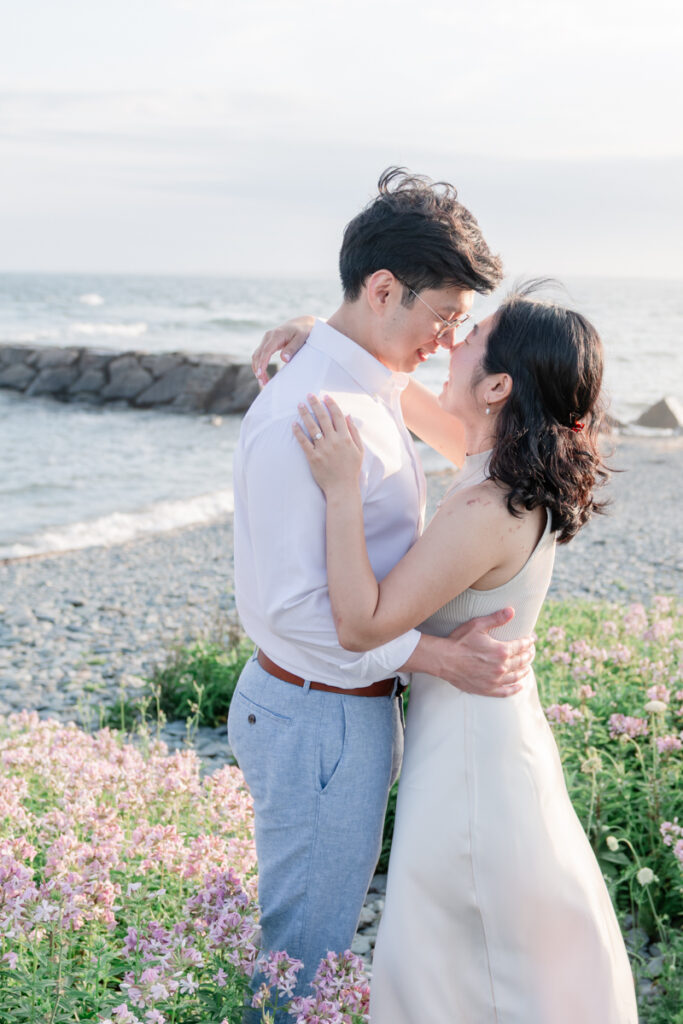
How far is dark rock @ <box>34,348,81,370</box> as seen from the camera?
29.8 metres

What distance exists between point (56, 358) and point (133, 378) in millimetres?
3352

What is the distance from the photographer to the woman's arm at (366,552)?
7.05 ft

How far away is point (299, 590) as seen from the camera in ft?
7.25

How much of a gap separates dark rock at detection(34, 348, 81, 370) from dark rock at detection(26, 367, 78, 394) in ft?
0.76

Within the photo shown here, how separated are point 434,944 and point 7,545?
443 inches

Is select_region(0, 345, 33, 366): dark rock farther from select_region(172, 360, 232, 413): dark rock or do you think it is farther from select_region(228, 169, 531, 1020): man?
select_region(228, 169, 531, 1020): man

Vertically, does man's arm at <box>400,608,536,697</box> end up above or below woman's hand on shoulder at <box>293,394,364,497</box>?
below

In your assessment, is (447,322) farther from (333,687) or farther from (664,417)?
(664,417)

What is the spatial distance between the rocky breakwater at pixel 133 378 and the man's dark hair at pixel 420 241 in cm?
2404

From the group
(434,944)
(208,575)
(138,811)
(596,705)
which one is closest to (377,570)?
(434,944)

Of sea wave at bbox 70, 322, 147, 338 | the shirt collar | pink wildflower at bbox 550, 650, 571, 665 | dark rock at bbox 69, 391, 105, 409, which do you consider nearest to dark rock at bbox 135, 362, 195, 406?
dark rock at bbox 69, 391, 105, 409

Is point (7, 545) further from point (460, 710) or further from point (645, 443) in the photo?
point (645, 443)

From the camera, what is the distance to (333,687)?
7.76 feet

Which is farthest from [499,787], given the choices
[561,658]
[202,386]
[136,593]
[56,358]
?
[56,358]
